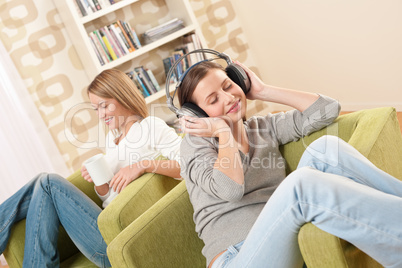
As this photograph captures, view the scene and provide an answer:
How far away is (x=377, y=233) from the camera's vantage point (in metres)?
1.07

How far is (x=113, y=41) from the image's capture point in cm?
371

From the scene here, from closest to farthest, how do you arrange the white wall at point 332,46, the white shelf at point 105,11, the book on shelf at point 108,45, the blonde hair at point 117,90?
the blonde hair at point 117,90
the white wall at point 332,46
the white shelf at point 105,11
the book on shelf at point 108,45

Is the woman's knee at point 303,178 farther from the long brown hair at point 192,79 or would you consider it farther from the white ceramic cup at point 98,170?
the white ceramic cup at point 98,170

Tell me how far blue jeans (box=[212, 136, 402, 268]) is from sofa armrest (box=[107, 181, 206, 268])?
1.12ft

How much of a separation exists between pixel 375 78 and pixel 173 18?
5.71 ft

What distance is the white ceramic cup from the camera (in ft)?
6.52

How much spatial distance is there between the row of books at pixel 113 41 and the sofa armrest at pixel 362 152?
2.34 meters

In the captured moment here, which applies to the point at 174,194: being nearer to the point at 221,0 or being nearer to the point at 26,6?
the point at 26,6

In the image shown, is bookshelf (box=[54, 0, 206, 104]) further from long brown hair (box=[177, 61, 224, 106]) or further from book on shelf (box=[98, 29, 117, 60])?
long brown hair (box=[177, 61, 224, 106])

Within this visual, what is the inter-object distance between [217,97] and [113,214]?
24.1 inches

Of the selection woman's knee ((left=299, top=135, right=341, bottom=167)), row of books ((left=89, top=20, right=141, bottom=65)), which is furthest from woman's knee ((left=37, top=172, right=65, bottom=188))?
row of books ((left=89, top=20, right=141, bottom=65))

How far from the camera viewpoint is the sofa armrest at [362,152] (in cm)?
109

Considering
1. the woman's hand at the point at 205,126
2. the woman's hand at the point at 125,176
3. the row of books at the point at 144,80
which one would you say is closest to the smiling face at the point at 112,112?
the woman's hand at the point at 125,176

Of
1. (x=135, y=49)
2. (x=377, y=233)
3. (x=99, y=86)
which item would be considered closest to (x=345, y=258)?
(x=377, y=233)
